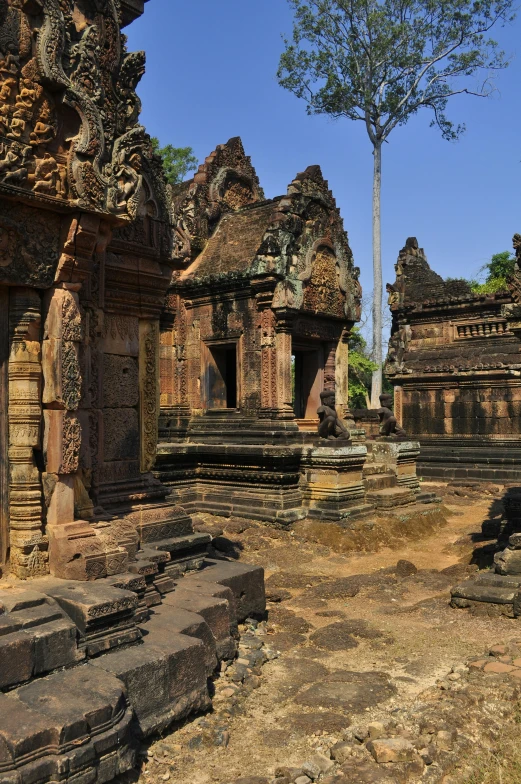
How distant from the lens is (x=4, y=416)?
15.2ft

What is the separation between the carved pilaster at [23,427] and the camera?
4609mm

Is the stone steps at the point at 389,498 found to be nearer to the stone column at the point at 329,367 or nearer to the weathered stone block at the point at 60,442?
the stone column at the point at 329,367

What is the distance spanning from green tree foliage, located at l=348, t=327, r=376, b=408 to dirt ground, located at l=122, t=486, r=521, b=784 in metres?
27.7

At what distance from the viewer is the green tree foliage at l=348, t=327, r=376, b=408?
36.6m

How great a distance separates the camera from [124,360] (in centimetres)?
579

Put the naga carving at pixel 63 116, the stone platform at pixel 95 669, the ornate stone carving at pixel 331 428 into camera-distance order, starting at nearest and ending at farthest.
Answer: the stone platform at pixel 95 669 < the naga carving at pixel 63 116 < the ornate stone carving at pixel 331 428

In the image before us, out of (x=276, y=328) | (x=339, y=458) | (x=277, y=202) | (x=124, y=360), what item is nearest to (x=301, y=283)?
(x=276, y=328)

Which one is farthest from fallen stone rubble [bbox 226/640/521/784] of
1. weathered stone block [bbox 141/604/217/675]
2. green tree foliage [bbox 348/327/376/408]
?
green tree foliage [bbox 348/327/376/408]

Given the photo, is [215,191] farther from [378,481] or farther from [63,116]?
[63,116]

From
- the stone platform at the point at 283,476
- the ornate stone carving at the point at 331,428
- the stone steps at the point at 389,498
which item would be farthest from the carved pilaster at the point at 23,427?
the stone steps at the point at 389,498

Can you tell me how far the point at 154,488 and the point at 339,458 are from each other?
5576 mm

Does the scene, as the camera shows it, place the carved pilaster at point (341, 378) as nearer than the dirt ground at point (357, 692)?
No

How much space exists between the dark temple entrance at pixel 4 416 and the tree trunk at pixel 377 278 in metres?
19.7

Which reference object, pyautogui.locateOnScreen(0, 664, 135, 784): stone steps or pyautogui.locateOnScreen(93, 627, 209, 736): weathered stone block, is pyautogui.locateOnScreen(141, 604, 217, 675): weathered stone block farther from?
pyautogui.locateOnScreen(0, 664, 135, 784): stone steps
